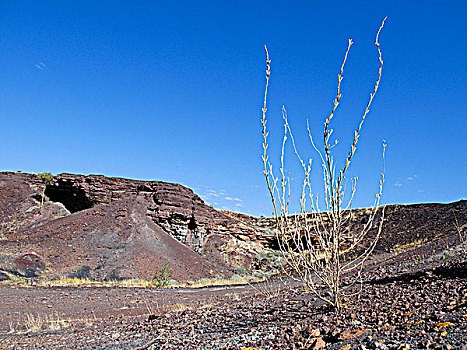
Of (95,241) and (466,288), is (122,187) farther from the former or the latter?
(466,288)

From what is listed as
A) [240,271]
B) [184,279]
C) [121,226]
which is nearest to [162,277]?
[184,279]

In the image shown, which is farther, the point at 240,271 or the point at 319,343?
the point at 240,271

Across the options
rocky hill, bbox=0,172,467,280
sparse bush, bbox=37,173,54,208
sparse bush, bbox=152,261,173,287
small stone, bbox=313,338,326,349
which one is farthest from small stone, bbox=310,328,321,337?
sparse bush, bbox=37,173,54,208

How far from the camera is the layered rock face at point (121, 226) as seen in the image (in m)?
19.9

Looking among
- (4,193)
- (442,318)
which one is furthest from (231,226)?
(442,318)

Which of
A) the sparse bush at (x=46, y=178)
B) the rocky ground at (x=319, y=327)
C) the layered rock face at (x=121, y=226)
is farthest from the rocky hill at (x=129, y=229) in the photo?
the rocky ground at (x=319, y=327)

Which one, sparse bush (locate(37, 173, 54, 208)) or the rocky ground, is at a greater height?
sparse bush (locate(37, 173, 54, 208))

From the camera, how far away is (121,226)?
23.3 m

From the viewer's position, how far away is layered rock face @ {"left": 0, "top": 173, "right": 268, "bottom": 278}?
19938 mm

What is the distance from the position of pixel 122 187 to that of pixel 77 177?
5119mm

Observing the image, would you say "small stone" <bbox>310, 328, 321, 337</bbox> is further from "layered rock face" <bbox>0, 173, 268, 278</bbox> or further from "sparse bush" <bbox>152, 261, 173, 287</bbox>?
"layered rock face" <bbox>0, 173, 268, 278</bbox>

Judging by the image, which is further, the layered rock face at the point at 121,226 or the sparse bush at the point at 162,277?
the layered rock face at the point at 121,226

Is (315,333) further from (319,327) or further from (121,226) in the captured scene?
(121,226)

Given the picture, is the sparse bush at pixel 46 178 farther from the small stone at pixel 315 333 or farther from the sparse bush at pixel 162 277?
the small stone at pixel 315 333
